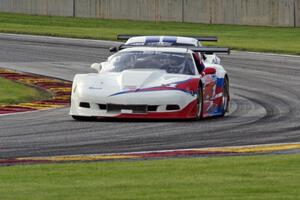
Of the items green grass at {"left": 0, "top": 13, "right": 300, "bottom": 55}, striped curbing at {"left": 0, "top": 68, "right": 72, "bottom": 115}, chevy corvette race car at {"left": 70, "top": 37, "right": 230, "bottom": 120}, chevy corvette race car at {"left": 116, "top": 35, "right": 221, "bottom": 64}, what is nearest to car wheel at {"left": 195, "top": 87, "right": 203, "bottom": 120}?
chevy corvette race car at {"left": 70, "top": 37, "right": 230, "bottom": 120}

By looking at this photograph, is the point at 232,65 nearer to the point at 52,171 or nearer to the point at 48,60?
the point at 48,60

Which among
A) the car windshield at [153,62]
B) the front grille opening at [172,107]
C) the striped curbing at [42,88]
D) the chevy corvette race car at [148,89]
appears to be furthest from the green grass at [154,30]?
the front grille opening at [172,107]

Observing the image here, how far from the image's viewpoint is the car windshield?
19641mm

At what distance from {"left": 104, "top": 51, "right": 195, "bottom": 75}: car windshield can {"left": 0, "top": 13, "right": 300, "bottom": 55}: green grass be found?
2025 centimetres

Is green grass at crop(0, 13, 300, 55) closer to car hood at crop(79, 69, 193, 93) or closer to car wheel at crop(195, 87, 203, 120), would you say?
car wheel at crop(195, 87, 203, 120)

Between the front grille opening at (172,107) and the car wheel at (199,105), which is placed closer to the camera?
the front grille opening at (172,107)

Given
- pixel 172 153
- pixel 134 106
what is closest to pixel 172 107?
pixel 134 106

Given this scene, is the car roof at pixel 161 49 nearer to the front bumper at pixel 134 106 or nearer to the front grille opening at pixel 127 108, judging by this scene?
the front bumper at pixel 134 106

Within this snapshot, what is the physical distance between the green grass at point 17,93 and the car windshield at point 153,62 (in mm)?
2713

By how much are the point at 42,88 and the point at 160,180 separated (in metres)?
14.8

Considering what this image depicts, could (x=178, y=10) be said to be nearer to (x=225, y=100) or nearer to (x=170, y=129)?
(x=225, y=100)

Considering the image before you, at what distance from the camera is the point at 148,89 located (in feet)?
60.5

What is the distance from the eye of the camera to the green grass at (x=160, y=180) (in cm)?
996

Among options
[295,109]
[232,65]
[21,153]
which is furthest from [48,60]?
[21,153]
